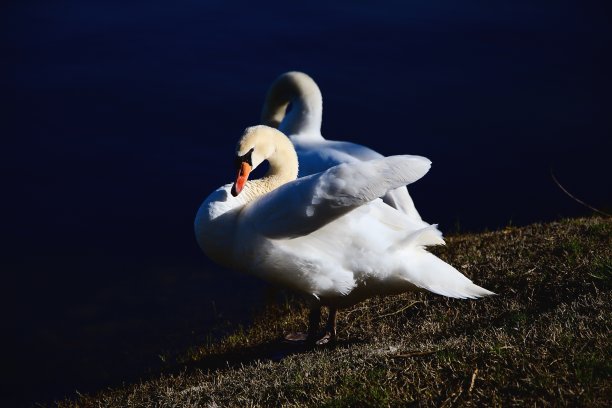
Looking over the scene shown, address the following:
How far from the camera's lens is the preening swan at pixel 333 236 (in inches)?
181

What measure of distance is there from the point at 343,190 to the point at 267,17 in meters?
8.22

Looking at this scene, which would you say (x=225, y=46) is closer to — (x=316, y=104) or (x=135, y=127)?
(x=135, y=127)

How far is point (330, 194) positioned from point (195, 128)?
5696 millimetres

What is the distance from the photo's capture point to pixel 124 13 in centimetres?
1259

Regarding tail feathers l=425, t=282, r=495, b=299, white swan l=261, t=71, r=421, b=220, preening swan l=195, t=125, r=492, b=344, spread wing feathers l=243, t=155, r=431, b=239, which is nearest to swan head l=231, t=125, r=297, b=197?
preening swan l=195, t=125, r=492, b=344

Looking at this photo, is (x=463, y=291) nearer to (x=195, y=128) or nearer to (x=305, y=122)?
(x=305, y=122)

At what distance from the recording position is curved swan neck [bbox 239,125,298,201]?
534 cm

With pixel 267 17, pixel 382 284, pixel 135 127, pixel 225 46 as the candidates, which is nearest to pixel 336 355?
pixel 382 284

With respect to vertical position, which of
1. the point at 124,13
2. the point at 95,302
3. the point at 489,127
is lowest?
the point at 95,302

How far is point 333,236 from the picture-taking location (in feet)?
16.1

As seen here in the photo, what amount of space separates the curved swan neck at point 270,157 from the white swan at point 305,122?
1.65 m

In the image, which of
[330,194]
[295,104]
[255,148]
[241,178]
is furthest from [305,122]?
[330,194]

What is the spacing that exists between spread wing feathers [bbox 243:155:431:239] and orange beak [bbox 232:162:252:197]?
0.36 m

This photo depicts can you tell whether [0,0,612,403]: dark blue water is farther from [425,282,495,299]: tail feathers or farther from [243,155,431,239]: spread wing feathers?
[425,282,495,299]: tail feathers
